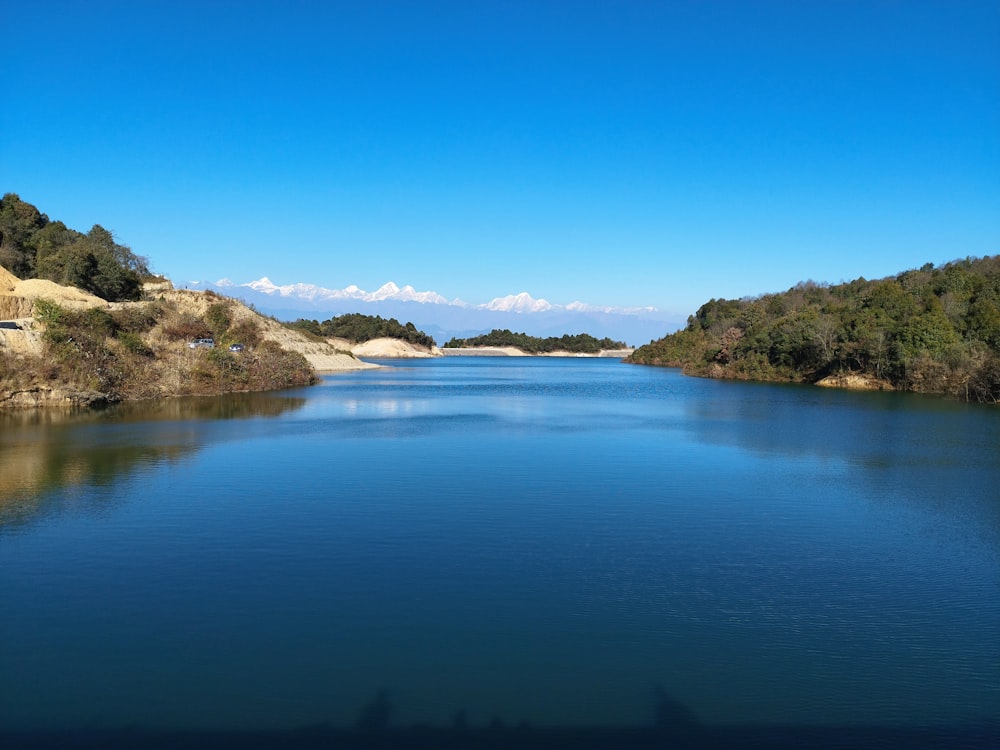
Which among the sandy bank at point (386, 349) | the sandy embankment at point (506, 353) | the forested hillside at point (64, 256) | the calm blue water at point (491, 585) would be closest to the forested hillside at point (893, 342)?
the calm blue water at point (491, 585)

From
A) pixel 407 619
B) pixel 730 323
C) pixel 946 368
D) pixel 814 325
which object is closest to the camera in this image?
pixel 407 619

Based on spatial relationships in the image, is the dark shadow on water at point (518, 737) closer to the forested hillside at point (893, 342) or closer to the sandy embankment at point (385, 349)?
the forested hillside at point (893, 342)

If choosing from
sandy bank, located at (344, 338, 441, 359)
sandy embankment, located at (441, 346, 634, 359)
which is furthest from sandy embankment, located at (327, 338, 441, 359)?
sandy embankment, located at (441, 346, 634, 359)

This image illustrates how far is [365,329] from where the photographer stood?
138 m

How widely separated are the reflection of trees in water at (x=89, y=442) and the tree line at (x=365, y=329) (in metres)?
102

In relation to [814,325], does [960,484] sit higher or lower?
lower

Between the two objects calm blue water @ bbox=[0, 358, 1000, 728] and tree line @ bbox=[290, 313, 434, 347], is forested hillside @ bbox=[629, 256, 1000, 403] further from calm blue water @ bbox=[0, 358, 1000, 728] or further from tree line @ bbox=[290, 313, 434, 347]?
tree line @ bbox=[290, 313, 434, 347]

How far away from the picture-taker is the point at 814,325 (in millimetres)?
62656

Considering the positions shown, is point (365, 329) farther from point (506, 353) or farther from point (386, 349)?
point (506, 353)

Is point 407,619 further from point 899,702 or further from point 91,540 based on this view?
point 91,540

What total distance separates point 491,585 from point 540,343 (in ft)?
565

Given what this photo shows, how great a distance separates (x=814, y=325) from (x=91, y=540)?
203 feet

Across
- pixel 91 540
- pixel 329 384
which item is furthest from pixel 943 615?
pixel 329 384

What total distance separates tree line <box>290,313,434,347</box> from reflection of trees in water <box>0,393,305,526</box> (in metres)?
102
